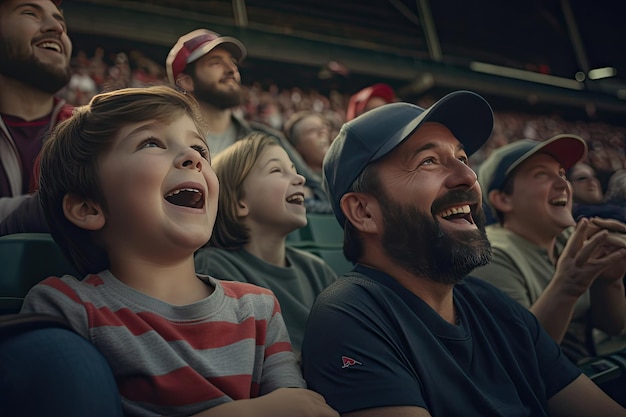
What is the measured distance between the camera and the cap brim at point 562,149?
1.91 meters

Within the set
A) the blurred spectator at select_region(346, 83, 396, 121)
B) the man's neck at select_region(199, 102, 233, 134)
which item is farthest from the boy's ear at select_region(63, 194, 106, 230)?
the blurred spectator at select_region(346, 83, 396, 121)

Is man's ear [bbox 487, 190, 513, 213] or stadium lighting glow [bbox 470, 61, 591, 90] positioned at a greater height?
stadium lighting glow [bbox 470, 61, 591, 90]

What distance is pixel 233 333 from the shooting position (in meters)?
1.02

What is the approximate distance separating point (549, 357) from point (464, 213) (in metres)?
0.41

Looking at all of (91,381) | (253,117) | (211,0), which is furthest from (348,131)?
(211,0)

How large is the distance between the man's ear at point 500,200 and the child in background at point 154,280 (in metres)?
1.22

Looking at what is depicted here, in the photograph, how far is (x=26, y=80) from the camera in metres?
1.71

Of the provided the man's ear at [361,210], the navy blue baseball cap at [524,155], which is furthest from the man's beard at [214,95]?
the man's ear at [361,210]

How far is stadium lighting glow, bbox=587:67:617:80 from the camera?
18.7ft

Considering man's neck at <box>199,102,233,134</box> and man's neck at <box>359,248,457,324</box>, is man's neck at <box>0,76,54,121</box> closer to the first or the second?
man's neck at <box>199,102,233,134</box>

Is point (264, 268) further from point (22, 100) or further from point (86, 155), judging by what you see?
point (22, 100)

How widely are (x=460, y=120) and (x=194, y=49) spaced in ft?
4.97

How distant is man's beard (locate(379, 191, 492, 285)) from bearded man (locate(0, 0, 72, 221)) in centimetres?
101

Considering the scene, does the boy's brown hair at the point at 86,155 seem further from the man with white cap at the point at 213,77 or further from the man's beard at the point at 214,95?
the man's beard at the point at 214,95
